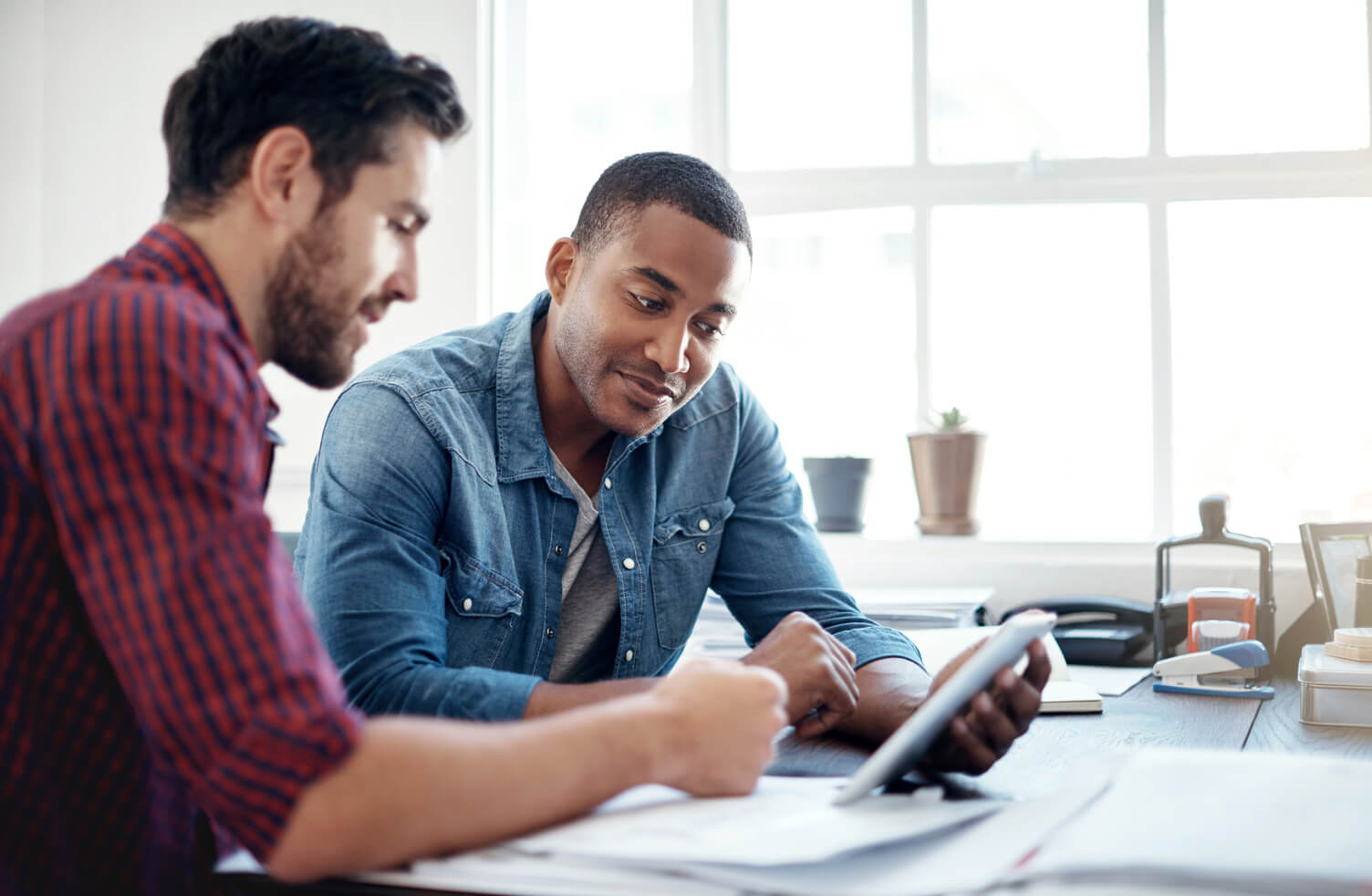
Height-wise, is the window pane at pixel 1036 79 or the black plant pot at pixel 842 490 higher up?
the window pane at pixel 1036 79

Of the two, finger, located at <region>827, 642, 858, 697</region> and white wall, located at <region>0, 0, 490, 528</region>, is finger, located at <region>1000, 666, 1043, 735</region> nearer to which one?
finger, located at <region>827, 642, 858, 697</region>

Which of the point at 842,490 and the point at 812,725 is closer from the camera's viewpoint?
the point at 812,725

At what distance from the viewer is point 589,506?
1.60 m

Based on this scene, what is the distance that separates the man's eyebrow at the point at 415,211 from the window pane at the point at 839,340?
1654mm

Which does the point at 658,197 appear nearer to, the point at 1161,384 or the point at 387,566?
the point at 387,566

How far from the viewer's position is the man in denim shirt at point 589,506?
1187 mm

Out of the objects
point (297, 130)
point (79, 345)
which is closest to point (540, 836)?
point (79, 345)

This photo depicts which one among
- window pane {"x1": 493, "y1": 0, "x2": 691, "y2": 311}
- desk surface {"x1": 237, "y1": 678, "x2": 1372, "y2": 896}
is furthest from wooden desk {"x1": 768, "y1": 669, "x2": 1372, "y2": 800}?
window pane {"x1": 493, "y1": 0, "x2": 691, "y2": 311}

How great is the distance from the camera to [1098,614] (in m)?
2.10

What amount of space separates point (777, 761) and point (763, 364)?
164 cm

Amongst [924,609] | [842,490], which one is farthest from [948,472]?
[924,609]

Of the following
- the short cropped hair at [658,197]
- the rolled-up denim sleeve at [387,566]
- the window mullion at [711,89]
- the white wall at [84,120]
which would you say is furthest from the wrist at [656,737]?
the white wall at [84,120]

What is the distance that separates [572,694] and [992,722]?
1.29 ft

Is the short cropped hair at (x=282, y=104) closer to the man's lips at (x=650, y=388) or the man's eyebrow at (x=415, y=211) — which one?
the man's eyebrow at (x=415, y=211)
